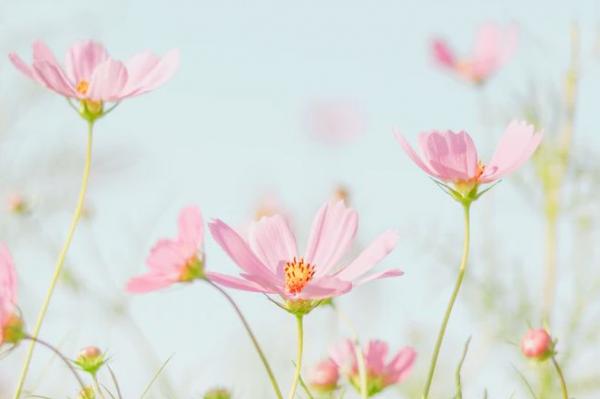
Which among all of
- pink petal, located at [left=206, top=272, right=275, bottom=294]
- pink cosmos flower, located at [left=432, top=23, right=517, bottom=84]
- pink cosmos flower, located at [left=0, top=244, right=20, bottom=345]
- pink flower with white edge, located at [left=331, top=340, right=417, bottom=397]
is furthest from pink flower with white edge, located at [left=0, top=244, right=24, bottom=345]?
pink cosmos flower, located at [left=432, top=23, right=517, bottom=84]

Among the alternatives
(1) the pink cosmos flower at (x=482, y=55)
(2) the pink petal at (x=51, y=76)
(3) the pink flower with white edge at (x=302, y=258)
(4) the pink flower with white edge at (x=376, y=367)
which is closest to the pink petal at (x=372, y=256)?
(3) the pink flower with white edge at (x=302, y=258)

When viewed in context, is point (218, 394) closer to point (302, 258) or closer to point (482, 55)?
point (302, 258)

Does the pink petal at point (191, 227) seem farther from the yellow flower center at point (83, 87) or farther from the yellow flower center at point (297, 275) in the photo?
the yellow flower center at point (83, 87)

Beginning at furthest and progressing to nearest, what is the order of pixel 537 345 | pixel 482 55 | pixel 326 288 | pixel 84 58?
1. pixel 482 55
2. pixel 84 58
3. pixel 537 345
4. pixel 326 288

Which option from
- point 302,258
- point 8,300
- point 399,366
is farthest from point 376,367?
point 8,300

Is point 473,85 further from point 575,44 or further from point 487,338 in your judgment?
point 487,338

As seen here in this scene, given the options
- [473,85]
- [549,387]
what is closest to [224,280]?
[549,387]
